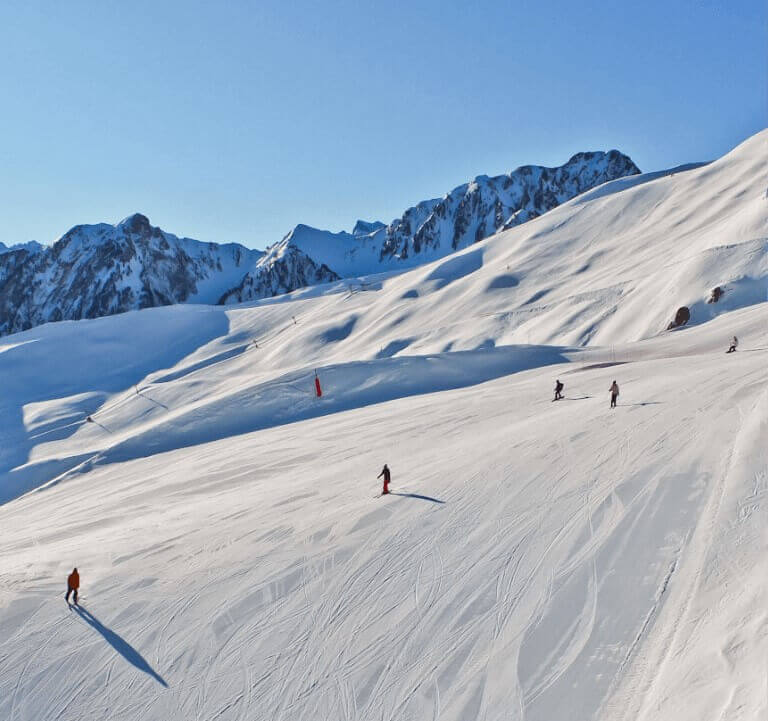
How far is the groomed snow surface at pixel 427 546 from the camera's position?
8.65 m

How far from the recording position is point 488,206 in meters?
187

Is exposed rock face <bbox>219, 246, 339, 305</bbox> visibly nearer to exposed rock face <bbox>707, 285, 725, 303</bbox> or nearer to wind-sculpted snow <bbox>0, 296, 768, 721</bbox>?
exposed rock face <bbox>707, 285, 725, 303</bbox>

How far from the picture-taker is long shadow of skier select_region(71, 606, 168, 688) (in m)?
9.80

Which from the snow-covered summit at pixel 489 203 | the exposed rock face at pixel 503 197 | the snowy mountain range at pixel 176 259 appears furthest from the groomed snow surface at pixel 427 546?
the exposed rock face at pixel 503 197

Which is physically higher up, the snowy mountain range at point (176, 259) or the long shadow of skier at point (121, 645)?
the snowy mountain range at point (176, 259)

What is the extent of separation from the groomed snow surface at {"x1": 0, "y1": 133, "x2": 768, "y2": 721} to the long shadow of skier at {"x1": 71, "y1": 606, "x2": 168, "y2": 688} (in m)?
0.04

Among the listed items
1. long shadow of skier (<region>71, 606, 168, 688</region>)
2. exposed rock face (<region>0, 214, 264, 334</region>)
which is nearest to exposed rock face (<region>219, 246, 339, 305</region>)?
exposed rock face (<region>0, 214, 264, 334</region>)

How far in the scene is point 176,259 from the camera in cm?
18850

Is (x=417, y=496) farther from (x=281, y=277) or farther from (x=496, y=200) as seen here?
(x=496, y=200)

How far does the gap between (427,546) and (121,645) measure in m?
6.36

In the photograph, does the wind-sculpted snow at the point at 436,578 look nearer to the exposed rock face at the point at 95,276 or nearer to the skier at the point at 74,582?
the skier at the point at 74,582

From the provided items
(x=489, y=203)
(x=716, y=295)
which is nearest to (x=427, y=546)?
(x=716, y=295)

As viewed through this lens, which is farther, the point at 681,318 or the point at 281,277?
the point at 281,277

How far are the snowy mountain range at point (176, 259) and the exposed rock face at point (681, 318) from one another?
429 feet
